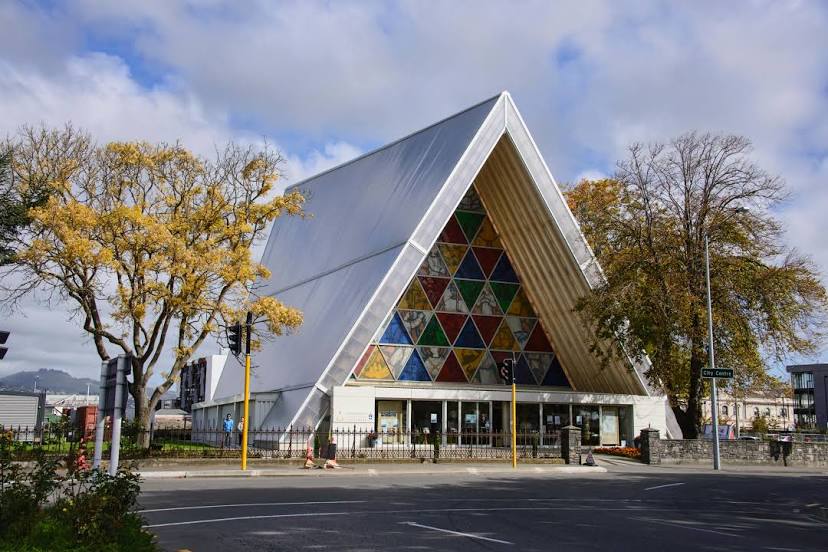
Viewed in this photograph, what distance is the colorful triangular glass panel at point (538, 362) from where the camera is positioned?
122 feet

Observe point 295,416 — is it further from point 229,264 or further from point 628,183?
point 628,183

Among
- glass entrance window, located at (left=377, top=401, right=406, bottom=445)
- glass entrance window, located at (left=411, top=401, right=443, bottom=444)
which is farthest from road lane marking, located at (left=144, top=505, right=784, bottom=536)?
glass entrance window, located at (left=411, top=401, right=443, bottom=444)

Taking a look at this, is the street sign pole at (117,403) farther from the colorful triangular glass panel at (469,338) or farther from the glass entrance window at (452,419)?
the colorful triangular glass panel at (469,338)

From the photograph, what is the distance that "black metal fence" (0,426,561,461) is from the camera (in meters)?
26.1

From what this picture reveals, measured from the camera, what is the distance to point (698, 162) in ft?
112

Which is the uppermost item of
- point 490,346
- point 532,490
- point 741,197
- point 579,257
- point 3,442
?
point 741,197

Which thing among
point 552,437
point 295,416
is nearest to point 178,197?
point 295,416

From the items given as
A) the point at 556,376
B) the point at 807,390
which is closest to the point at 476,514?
the point at 556,376

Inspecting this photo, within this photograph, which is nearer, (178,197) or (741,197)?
(178,197)

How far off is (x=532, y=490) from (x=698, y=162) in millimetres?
19381

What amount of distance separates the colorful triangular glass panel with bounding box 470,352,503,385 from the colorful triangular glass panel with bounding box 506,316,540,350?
1.68 metres

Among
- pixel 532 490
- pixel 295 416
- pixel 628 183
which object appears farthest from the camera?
pixel 628 183

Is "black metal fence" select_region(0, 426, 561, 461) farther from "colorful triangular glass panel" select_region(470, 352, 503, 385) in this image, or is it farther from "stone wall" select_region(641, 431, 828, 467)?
"stone wall" select_region(641, 431, 828, 467)

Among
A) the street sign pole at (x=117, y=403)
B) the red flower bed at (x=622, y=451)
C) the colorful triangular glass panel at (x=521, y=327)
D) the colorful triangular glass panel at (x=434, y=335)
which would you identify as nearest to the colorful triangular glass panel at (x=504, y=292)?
the colorful triangular glass panel at (x=521, y=327)
